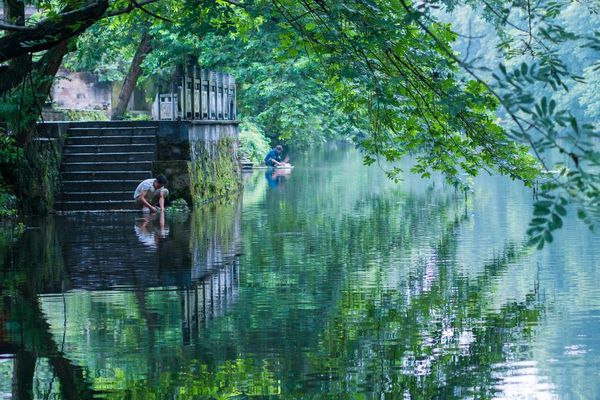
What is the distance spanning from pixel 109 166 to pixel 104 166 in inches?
4.1

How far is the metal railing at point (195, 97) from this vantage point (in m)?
28.4

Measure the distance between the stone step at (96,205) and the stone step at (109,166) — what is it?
0.93 m

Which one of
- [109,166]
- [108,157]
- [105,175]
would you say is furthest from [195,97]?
[105,175]

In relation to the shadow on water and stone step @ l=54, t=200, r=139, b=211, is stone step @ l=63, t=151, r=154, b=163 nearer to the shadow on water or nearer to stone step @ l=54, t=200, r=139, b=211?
stone step @ l=54, t=200, r=139, b=211

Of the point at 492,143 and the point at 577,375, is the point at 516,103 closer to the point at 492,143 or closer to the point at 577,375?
the point at 577,375

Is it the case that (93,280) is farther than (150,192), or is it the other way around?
(150,192)

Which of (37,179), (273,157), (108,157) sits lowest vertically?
(37,179)

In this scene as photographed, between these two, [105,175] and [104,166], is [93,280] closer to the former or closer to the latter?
[105,175]

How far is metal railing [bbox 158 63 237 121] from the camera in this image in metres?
28.4

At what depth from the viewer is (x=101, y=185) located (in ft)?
88.9

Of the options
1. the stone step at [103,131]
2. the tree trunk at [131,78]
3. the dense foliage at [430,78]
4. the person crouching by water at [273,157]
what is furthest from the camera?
the person crouching by water at [273,157]

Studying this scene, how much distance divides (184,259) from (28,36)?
628 cm

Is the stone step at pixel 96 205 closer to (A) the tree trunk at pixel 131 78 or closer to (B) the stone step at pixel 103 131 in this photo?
(B) the stone step at pixel 103 131

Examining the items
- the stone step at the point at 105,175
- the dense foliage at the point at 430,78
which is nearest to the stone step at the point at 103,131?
the stone step at the point at 105,175
